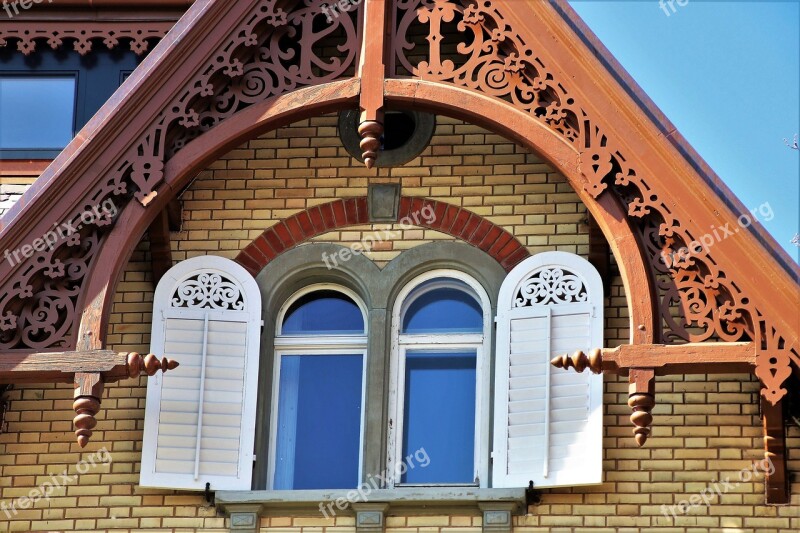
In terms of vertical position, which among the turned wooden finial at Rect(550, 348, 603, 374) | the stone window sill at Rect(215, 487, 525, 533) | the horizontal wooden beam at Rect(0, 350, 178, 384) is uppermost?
the turned wooden finial at Rect(550, 348, 603, 374)

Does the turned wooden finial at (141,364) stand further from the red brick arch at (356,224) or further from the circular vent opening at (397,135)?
the circular vent opening at (397,135)

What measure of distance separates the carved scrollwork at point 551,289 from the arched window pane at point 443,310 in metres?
0.47

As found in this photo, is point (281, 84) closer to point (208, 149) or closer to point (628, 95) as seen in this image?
point (208, 149)

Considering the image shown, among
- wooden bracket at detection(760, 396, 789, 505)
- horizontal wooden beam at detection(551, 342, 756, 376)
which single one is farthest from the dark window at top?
wooden bracket at detection(760, 396, 789, 505)

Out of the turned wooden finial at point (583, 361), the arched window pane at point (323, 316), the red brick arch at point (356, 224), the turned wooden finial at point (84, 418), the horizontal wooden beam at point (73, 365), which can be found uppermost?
the red brick arch at point (356, 224)

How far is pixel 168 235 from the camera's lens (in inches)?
560

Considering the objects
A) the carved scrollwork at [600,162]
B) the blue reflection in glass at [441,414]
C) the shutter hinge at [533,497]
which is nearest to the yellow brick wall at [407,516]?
the shutter hinge at [533,497]

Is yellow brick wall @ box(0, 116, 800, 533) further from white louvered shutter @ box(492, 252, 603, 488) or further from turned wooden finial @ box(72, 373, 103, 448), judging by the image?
turned wooden finial @ box(72, 373, 103, 448)

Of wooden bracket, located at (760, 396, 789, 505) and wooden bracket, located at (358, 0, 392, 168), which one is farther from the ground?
wooden bracket, located at (358, 0, 392, 168)

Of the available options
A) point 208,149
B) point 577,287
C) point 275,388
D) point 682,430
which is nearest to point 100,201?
point 208,149

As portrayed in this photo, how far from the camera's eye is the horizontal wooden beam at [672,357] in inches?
481

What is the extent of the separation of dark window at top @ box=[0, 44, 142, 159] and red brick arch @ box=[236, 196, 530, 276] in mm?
1925

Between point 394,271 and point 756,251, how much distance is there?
2880mm

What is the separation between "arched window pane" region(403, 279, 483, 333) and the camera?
14.1m
